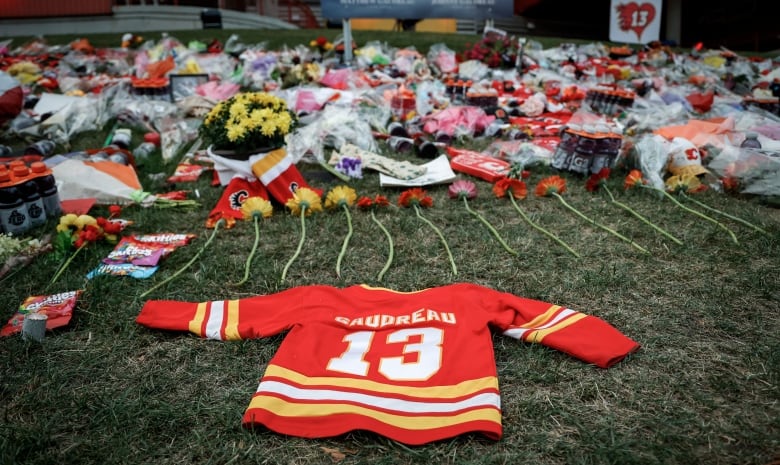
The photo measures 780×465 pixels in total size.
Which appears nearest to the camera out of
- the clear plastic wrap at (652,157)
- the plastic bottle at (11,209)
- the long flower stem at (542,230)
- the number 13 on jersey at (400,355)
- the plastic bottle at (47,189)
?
the number 13 on jersey at (400,355)

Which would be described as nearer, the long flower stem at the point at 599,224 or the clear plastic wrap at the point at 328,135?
the long flower stem at the point at 599,224

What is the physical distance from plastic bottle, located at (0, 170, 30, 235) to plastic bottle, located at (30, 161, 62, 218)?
142 mm

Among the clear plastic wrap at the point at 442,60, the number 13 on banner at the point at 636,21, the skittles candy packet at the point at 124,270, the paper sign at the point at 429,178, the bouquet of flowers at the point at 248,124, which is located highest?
the number 13 on banner at the point at 636,21

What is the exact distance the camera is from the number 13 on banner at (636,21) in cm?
934

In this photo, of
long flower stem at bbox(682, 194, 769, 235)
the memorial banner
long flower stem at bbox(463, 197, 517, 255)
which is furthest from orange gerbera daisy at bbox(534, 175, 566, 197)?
the memorial banner

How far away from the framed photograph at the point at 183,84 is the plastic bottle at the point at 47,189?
11.7 ft

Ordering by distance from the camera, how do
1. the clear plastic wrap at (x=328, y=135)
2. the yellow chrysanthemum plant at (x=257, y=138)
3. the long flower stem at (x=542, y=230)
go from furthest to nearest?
the clear plastic wrap at (x=328, y=135)
the yellow chrysanthemum plant at (x=257, y=138)
the long flower stem at (x=542, y=230)

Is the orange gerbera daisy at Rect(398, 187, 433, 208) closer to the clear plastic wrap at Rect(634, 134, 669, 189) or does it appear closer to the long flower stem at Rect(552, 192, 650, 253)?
the long flower stem at Rect(552, 192, 650, 253)

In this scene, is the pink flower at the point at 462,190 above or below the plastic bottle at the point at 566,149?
A: below

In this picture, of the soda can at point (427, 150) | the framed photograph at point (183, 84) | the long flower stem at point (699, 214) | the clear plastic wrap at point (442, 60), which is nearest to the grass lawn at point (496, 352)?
the long flower stem at point (699, 214)

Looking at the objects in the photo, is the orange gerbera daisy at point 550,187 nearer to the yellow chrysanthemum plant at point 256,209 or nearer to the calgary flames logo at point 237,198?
the yellow chrysanthemum plant at point 256,209

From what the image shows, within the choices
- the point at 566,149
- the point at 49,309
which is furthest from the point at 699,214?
the point at 49,309

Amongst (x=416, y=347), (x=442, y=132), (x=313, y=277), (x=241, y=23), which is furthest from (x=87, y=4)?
(x=416, y=347)

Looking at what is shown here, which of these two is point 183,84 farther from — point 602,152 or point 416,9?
point 602,152
